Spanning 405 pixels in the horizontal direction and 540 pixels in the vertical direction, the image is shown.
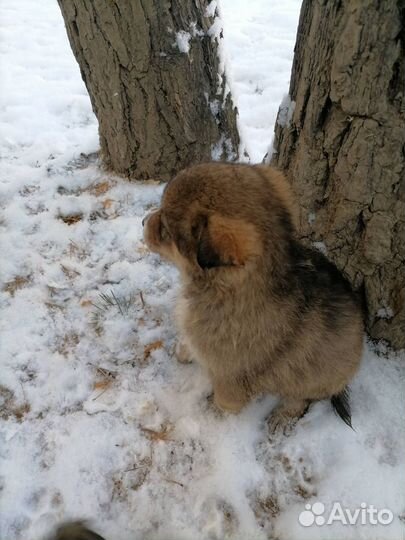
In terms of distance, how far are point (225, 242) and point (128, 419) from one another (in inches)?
49.9

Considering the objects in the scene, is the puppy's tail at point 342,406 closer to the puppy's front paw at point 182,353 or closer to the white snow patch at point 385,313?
the white snow patch at point 385,313

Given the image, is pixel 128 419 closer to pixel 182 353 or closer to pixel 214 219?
pixel 182 353

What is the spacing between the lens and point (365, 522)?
6.40ft

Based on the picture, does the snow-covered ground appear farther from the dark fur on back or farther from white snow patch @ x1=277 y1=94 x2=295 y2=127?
white snow patch @ x1=277 y1=94 x2=295 y2=127

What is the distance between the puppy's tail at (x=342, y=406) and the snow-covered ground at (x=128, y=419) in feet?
0.19

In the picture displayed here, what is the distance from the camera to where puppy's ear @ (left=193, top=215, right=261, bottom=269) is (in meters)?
1.57

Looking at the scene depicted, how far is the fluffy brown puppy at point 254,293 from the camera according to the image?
171 centimetres

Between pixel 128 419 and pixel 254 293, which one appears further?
pixel 128 419

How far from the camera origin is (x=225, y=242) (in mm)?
1575

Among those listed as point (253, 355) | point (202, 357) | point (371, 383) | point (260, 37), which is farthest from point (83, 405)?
point (260, 37)

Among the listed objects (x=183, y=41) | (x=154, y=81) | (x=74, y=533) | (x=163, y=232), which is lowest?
(x=74, y=533)

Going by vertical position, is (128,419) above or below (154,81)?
below

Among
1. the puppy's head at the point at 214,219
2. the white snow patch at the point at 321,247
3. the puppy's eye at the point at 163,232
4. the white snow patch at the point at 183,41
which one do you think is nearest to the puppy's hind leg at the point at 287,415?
the white snow patch at the point at 321,247

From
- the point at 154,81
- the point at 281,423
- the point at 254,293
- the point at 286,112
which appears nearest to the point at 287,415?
the point at 281,423
